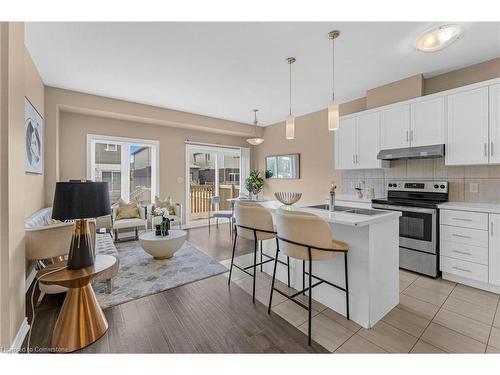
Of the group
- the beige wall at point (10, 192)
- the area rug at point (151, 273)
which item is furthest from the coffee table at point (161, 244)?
the beige wall at point (10, 192)

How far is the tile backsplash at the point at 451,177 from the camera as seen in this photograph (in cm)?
276

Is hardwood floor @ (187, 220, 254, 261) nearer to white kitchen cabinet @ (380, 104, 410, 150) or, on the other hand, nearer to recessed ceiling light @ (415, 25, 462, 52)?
white kitchen cabinet @ (380, 104, 410, 150)

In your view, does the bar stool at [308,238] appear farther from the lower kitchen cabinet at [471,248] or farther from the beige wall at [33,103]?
the beige wall at [33,103]

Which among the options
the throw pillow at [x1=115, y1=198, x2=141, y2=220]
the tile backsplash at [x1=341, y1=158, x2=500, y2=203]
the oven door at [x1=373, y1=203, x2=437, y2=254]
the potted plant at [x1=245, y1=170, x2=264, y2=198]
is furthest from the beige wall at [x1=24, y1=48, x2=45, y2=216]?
the tile backsplash at [x1=341, y1=158, x2=500, y2=203]

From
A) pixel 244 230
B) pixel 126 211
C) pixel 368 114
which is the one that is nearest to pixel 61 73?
pixel 126 211

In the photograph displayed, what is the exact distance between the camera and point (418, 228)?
9.32ft

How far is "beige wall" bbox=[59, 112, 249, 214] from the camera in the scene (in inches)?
166

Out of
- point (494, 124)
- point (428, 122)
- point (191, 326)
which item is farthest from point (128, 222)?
point (494, 124)

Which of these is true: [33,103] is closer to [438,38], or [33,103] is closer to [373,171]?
[438,38]

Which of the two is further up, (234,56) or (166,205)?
(234,56)

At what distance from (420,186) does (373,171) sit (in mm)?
774

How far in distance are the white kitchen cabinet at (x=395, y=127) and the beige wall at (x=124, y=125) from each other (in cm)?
343

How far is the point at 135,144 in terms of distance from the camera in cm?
502

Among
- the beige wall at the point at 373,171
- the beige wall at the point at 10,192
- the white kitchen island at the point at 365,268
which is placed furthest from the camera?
the beige wall at the point at 373,171
